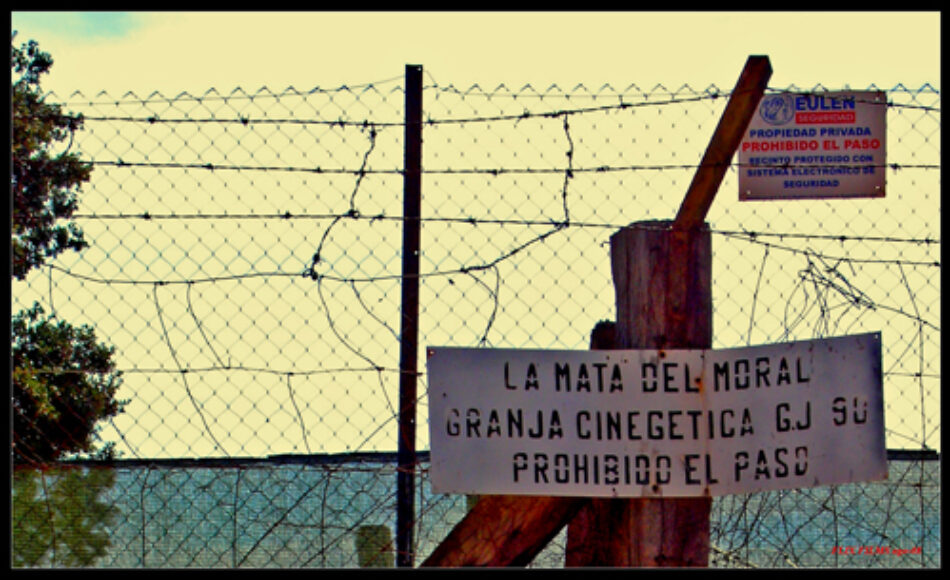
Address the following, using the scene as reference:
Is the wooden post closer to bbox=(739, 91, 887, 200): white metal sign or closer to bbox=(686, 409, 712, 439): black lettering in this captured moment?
bbox=(686, 409, 712, 439): black lettering

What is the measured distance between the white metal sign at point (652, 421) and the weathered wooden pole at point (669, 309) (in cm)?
8

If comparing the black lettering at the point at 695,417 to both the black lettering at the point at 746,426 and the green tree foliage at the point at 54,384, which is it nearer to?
the black lettering at the point at 746,426

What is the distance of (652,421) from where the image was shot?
10.3ft

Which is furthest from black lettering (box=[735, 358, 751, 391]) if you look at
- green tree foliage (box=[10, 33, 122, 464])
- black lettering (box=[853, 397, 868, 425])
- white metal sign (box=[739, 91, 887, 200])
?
green tree foliage (box=[10, 33, 122, 464])

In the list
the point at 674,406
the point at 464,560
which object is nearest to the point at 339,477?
the point at 464,560

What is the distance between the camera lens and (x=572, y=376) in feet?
10.4

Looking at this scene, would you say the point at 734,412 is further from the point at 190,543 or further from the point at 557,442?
the point at 190,543

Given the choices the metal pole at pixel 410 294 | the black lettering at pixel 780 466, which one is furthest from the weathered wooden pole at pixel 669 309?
the metal pole at pixel 410 294

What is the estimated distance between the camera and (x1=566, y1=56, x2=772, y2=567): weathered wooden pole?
3176mm

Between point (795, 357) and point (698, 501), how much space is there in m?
0.49

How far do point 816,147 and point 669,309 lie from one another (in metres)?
1.03

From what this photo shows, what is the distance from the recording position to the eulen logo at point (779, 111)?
3910 millimetres

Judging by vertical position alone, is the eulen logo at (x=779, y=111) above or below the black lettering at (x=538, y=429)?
above

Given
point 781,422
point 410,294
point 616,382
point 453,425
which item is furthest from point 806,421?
point 410,294
